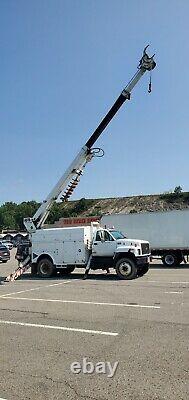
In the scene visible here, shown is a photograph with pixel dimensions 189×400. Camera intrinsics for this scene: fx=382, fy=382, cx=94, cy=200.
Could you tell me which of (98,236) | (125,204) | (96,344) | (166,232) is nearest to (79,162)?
(98,236)

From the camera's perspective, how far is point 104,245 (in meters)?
17.4

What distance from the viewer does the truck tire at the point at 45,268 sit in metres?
18.3

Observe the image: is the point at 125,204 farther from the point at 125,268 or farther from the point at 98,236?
the point at 125,268

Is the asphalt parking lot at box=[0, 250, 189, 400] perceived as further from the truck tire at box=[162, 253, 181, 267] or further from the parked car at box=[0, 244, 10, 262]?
the parked car at box=[0, 244, 10, 262]

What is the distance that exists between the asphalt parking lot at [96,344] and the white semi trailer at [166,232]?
10.9 metres

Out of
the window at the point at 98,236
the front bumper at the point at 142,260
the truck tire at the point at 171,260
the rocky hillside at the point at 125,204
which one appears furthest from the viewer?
the rocky hillside at the point at 125,204

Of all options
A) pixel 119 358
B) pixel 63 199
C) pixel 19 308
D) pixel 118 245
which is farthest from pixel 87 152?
pixel 119 358

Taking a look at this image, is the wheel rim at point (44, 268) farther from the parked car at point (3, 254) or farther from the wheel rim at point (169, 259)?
the parked car at point (3, 254)

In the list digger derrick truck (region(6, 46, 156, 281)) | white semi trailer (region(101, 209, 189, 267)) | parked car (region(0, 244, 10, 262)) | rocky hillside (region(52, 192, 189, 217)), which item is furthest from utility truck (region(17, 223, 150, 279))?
rocky hillside (region(52, 192, 189, 217))

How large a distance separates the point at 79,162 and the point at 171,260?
8.87 metres

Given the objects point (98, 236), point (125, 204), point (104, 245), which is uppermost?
point (125, 204)

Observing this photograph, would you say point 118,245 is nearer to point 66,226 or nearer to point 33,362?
point 66,226

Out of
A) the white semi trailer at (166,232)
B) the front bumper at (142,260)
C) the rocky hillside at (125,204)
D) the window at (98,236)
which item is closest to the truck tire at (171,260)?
the white semi trailer at (166,232)

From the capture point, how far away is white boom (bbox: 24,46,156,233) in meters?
19.0
